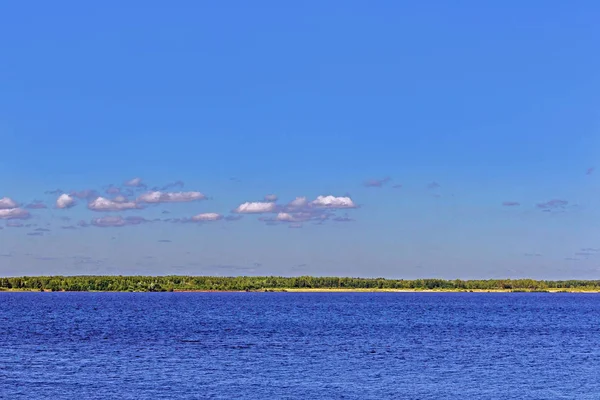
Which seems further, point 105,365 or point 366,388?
point 105,365

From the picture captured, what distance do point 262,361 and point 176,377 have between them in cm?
1049

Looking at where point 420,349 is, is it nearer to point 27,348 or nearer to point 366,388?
point 366,388

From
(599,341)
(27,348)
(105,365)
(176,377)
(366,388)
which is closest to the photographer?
(366,388)

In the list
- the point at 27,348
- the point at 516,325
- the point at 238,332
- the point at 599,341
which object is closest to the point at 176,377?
the point at 27,348

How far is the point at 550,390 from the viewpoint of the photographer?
51.2 meters

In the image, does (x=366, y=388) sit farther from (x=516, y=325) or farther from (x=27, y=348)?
(x=516, y=325)

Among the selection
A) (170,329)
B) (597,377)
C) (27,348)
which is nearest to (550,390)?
(597,377)

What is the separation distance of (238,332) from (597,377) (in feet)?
150

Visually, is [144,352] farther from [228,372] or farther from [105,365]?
[228,372]

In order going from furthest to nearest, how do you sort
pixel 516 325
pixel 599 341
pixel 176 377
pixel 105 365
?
pixel 516 325 < pixel 599 341 < pixel 105 365 < pixel 176 377

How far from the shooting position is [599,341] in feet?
287

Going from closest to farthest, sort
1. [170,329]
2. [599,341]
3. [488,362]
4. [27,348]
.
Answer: [488,362]
[27,348]
[599,341]
[170,329]

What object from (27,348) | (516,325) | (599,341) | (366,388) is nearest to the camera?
(366,388)

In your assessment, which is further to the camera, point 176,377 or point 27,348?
point 27,348
